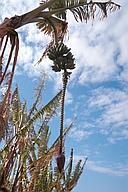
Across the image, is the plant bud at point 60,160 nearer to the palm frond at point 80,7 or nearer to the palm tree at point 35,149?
the palm tree at point 35,149

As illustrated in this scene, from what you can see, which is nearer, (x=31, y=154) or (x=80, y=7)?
(x=80, y=7)

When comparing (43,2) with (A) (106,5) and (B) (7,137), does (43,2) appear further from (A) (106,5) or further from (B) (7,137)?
(B) (7,137)

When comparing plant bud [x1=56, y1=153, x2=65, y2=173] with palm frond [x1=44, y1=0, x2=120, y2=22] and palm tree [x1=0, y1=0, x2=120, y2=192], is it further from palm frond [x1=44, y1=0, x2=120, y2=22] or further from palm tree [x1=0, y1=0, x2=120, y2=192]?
palm frond [x1=44, y1=0, x2=120, y2=22]

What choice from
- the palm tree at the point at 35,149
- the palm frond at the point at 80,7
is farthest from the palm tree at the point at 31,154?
the palm frond at the point at 80,7

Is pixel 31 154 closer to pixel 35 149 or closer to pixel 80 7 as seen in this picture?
pixel 35 149

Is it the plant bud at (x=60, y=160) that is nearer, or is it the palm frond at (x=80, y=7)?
the palm frond at (x=80, y=7)

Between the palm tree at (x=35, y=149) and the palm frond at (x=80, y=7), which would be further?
the palm tree at (x=35, y=149)

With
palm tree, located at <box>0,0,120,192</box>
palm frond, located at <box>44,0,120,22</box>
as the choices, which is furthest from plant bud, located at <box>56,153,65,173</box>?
palm frond, located at <box>44,0,120,22</box>

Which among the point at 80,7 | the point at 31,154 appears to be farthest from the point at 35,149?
the point at 80,7

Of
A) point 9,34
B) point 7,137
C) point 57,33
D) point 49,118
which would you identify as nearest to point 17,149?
point 7,137

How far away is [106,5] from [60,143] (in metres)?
6.08

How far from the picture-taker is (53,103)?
13664mm

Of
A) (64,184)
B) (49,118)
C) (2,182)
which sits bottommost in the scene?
(2,182)

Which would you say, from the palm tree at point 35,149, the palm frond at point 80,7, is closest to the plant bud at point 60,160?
the palm tree at point 35,149
